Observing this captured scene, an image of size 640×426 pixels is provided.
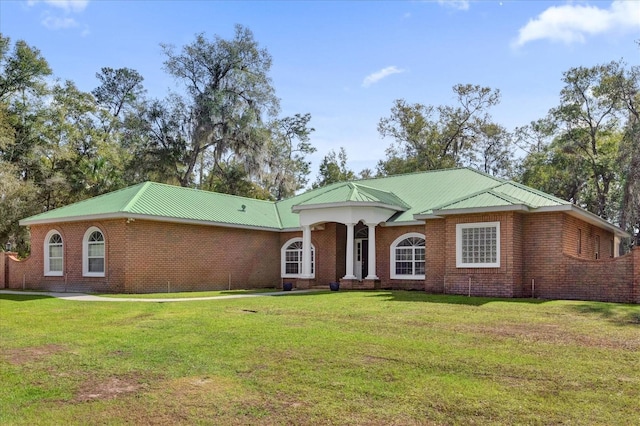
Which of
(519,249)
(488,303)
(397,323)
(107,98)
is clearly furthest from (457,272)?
(107,98)

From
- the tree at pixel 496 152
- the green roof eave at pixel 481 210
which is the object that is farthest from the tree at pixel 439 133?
the green roof eave at pixel 481 210

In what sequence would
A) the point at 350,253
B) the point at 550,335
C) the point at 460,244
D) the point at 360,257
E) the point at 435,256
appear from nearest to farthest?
the point at 550,335, the point at 460,244, the point at 435,256, the point at 350,253, the point at 360,257

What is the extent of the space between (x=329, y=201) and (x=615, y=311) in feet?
42.3

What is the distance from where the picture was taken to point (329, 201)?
2464cm

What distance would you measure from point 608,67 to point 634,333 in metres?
31.5

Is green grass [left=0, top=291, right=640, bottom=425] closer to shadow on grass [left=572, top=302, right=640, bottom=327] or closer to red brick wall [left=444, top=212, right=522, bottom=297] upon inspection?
shadow on grass [left=572, top=302, right=640, bottom=327]

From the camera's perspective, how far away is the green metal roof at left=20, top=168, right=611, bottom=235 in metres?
21.4

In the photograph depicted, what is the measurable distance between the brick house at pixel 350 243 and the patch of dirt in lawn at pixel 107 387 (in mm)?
13826

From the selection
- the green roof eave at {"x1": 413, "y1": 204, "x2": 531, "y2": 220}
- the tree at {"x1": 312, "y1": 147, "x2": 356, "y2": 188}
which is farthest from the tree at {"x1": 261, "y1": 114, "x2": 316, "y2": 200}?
the green roof eave at {"x1": 413, "y1": 204, "x2": 531, "y2": 220}

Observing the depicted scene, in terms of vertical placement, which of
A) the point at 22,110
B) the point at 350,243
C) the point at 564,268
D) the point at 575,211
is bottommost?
the point at 564,268

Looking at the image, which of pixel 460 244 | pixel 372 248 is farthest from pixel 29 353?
pixel 372 248

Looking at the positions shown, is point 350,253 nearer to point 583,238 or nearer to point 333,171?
point 583,238

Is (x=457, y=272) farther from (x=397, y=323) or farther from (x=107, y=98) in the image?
(x=107, y=98)

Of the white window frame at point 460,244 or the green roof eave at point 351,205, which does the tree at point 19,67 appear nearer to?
the green roof eave at point 351,205
